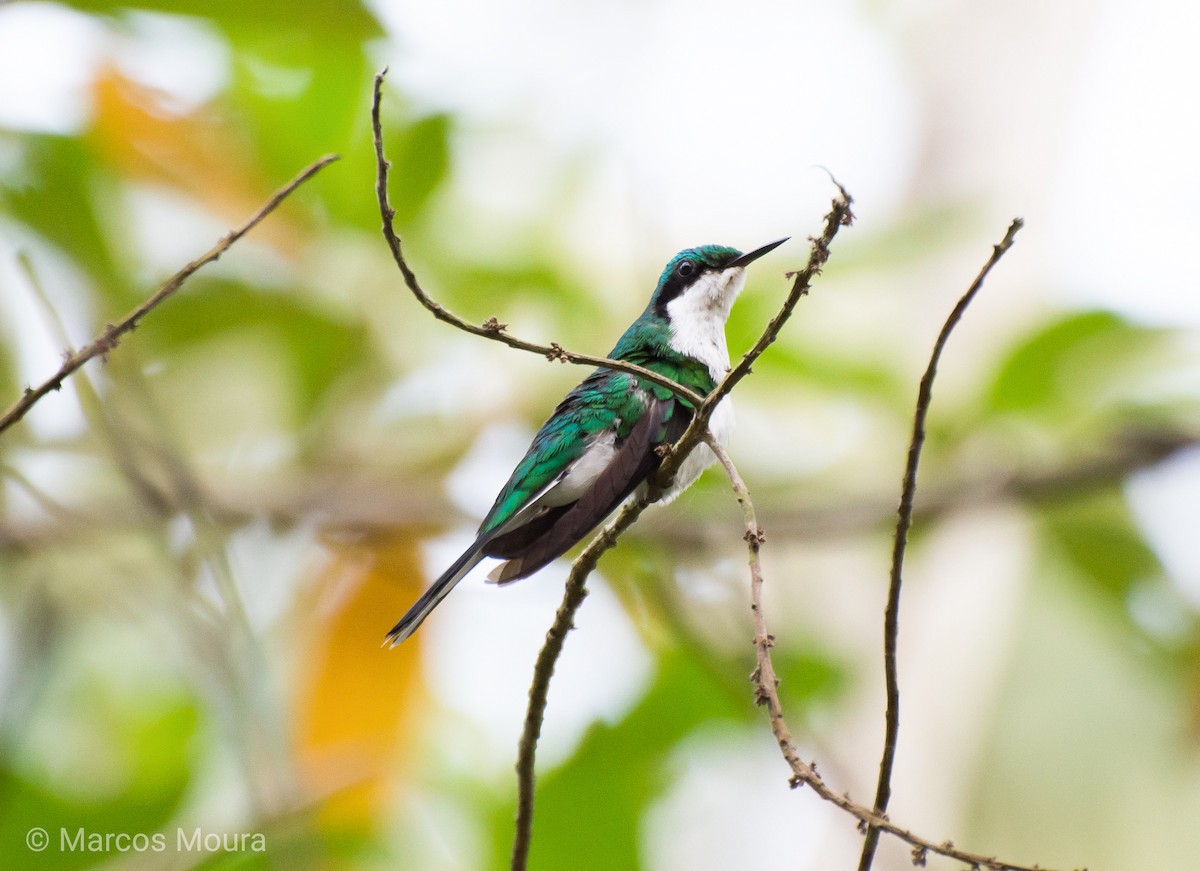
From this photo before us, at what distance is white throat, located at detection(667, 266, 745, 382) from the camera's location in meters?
3.73

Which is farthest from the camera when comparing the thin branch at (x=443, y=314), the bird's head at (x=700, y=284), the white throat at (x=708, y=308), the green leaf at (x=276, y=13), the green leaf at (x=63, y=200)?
the bird's head at (x=700, y=284)

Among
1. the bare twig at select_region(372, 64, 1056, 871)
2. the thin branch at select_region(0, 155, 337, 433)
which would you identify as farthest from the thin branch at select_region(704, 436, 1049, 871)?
Answer: the thin branch at select_region(0, 155, 337, 433)

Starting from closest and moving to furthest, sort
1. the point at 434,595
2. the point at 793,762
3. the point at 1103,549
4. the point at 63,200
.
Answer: the point at 793,762 → the point at 434,595 → the point at 63,200 → the point at 1103,549

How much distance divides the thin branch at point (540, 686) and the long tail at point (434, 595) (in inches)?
16.6

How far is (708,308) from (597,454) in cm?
114

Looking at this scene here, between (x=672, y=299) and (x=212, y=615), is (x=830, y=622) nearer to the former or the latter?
(x=672, y=299)

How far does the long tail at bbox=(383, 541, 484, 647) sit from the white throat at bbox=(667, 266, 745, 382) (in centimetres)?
128

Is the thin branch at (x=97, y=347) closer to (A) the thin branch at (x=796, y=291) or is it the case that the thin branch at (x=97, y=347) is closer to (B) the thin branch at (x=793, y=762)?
(A) the thin branch at (x=796, y=291)

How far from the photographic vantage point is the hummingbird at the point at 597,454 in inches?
101

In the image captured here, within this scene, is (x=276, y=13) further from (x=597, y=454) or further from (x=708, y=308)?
(x=708, y=308)

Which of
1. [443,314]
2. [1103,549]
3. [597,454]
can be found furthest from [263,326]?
[1103,549]

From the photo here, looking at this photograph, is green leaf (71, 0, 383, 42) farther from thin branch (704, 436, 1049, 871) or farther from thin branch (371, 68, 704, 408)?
thin branch (704, 436, 1049, 871)

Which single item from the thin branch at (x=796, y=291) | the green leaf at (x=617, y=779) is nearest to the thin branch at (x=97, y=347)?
the thin branch at (x=796, y=291)

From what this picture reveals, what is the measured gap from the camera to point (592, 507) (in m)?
2.55
